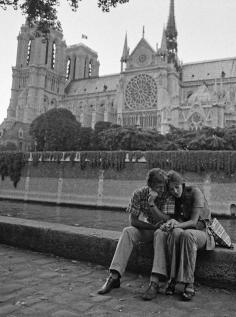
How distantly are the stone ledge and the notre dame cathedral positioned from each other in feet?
151

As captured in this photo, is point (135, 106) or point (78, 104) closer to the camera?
point (135, 106)

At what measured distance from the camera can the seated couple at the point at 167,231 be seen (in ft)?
12.4

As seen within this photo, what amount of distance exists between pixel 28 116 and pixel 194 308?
7234 centimetres

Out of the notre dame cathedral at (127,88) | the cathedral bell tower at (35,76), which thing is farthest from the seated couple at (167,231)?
the cathedral bell tower at (35,76)

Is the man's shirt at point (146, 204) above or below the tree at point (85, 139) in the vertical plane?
below

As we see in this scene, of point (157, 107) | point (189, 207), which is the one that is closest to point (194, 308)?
point (189, 207)

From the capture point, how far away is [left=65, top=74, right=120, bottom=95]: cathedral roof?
81.8 m

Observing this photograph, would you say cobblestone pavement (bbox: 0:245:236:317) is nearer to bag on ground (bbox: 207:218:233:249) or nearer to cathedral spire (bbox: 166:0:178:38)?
bag on ground (bbox: 207:218:233:249)

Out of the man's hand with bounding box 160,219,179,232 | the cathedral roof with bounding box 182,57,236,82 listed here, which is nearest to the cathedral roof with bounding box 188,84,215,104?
the cathedral roof with bounding box 182,57,236,82

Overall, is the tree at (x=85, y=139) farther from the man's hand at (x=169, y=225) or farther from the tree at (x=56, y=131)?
the man's hand at (x=169, y=225)

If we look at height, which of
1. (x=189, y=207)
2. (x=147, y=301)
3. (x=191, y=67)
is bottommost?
(x=147, y=301)

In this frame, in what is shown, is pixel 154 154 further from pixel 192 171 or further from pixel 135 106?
pixel 135 106

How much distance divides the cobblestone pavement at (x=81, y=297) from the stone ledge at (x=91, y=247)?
15cm

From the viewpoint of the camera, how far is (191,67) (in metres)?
73.8
